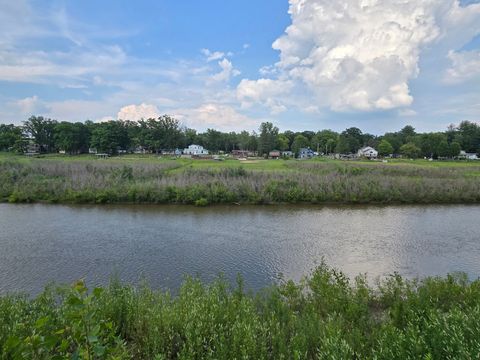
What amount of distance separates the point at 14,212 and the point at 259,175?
24685 millimetres

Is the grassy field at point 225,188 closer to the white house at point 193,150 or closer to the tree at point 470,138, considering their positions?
the white house at point 193,150

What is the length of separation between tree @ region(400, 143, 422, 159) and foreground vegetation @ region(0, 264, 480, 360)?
330 feet

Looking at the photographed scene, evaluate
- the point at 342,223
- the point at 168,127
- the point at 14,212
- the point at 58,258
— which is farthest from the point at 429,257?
the point at 168,127

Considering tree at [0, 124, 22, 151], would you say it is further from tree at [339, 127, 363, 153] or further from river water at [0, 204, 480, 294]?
tree at [339, 127, 363, 153]

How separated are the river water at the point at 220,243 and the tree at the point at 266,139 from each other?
251 ft

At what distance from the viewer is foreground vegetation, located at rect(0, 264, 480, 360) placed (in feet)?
14.9

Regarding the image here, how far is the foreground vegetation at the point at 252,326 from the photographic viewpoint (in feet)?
14.9

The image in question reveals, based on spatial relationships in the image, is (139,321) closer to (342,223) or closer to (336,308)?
(336,308)

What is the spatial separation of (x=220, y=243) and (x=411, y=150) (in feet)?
319

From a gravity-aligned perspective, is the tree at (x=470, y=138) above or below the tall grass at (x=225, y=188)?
above

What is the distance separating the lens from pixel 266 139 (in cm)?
10338

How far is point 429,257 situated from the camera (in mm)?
16156

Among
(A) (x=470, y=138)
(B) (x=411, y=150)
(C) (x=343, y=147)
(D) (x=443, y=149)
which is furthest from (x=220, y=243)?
(A) (x=470, y=138)

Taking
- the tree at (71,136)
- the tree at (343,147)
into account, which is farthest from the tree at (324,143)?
the tree at (71,136)
